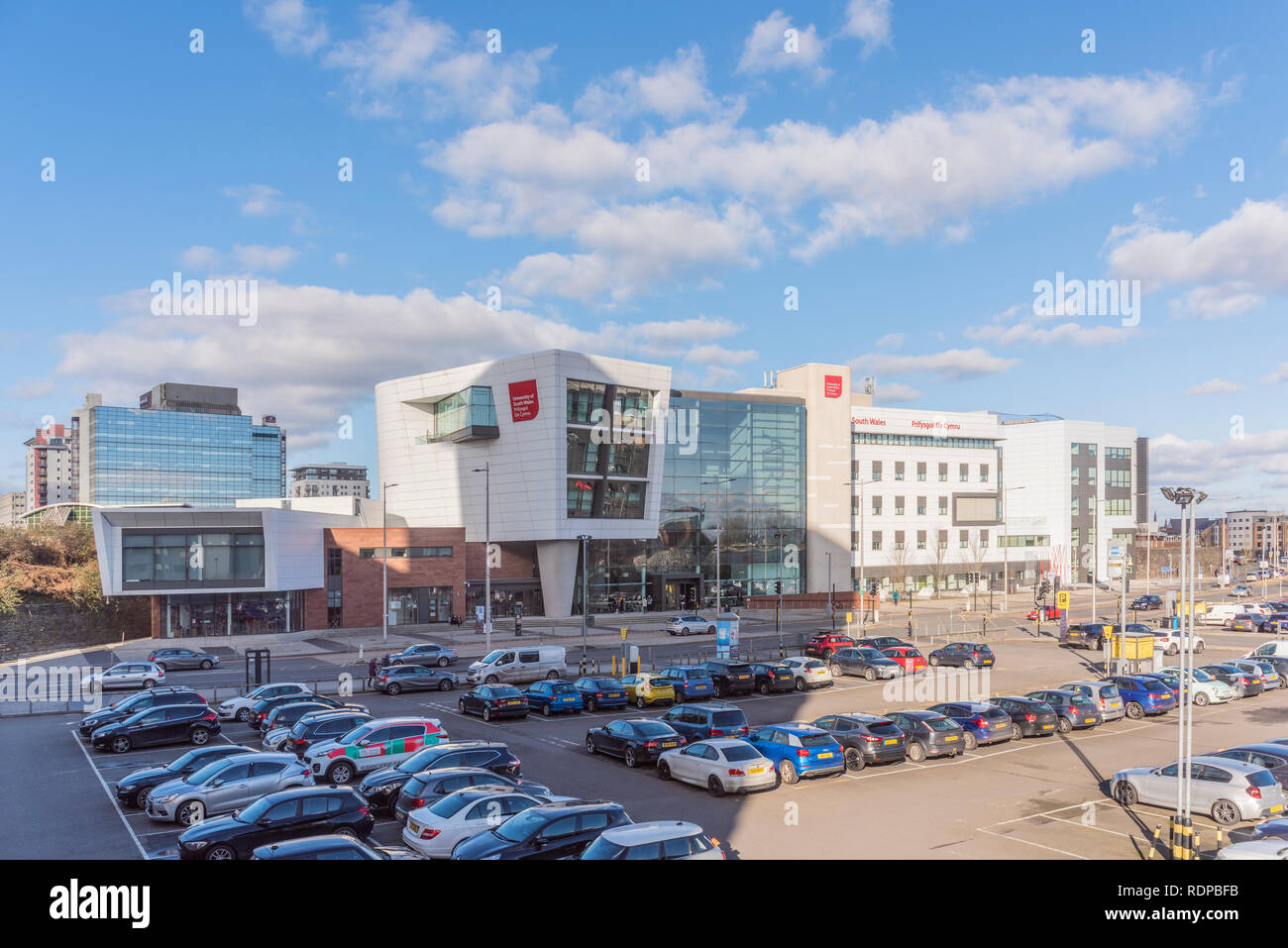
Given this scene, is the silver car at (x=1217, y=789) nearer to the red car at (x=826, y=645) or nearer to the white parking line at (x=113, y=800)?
the white parking line at (x=113, y=800)

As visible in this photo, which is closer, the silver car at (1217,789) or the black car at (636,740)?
the silver car at (1217,789)

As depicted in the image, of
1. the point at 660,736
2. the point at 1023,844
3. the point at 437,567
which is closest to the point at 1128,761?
the point at 1023,844

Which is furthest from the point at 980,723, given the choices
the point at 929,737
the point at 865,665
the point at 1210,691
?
the point at 865,665

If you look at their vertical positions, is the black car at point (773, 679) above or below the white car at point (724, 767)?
below

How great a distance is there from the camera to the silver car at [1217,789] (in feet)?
58.1

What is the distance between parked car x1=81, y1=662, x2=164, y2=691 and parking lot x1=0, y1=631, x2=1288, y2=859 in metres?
6.36

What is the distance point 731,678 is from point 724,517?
45.5 m

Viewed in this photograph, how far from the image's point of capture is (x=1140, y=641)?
3888 cm

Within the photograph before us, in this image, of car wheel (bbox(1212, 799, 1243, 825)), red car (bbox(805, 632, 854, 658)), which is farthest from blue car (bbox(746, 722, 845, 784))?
red car (bbox(805, 632, 854, 658))

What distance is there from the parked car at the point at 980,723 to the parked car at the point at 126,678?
111ft

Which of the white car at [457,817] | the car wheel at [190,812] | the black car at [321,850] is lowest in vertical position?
the car wheel at [190,812]

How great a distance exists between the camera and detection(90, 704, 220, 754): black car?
2617 cm

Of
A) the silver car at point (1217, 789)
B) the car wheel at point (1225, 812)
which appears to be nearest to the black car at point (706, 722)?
the silver car at point (1217, 789)

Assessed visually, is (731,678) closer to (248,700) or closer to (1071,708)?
(1071,708)
